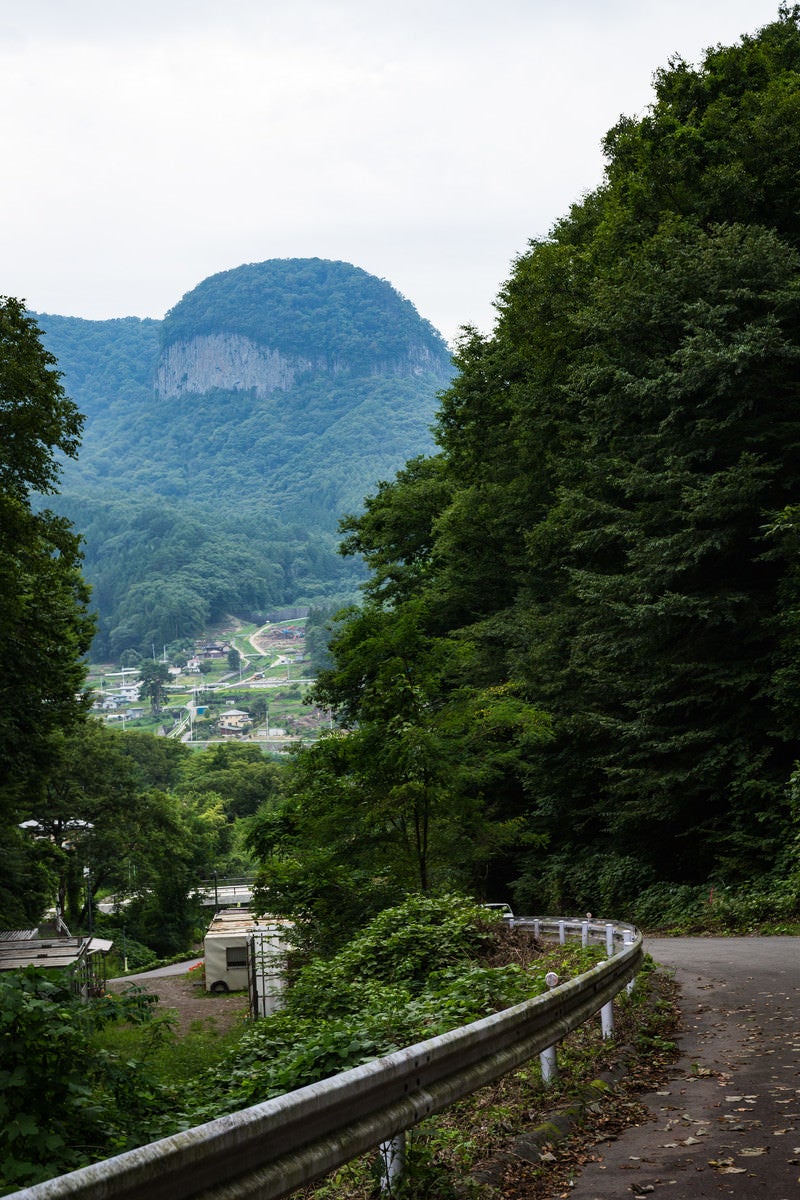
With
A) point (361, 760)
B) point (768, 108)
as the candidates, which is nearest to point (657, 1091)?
point (361, 760)

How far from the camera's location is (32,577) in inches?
973

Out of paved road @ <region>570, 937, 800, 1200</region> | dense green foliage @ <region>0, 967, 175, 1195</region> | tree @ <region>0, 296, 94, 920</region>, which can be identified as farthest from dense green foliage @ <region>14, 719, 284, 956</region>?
dense green foliage @ <region>0, 967, 175, 1195</region>

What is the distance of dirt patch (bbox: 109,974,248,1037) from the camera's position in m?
33.0

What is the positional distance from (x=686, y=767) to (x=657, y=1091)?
54.9ft

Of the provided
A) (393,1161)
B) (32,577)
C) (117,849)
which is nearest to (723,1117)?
(393,1161)

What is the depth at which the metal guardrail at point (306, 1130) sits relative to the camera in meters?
2.64

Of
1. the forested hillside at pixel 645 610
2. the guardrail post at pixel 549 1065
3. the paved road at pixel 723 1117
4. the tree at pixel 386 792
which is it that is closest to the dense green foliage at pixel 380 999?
the guardrail post at pixel 549 1065

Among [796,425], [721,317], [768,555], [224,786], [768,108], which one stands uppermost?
[768,108]

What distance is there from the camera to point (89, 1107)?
5504mm

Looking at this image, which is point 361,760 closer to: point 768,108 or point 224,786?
point 768,108

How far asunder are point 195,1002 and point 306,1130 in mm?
40027

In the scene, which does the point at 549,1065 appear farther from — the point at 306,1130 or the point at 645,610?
the point at 645,610

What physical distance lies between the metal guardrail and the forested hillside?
1297 cm

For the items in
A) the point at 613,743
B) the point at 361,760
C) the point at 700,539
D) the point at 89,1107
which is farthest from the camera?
the point at 613,743
